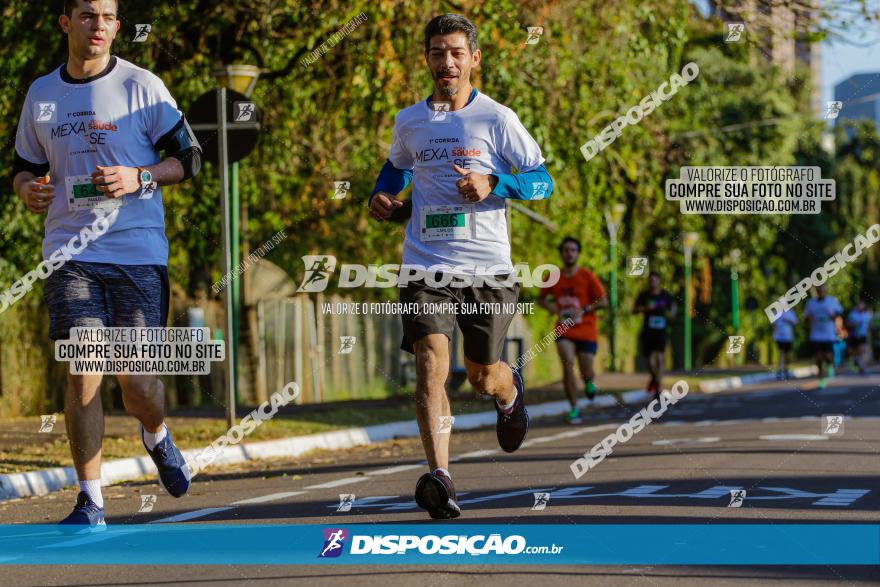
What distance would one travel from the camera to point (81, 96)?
257 inches

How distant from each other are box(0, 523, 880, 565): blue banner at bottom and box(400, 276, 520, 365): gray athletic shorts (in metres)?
0.97

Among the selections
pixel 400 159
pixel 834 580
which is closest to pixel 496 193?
pixel 400 159

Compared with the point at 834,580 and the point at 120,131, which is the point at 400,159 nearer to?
the point at 120,131

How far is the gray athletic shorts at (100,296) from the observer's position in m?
6.45

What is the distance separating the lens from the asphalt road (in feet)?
17.0

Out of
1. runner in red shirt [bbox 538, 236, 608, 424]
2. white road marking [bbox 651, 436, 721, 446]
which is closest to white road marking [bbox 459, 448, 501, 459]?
white road marking [bbox 651, 436, 721, 446]

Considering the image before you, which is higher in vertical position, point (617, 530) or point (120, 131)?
point (120, 131)

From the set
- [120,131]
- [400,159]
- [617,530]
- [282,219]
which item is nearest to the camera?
[617,530]

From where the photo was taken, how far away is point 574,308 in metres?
15.9

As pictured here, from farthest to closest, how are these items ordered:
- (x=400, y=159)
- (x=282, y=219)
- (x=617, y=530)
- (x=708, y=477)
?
(x=282, y=219) < (x=708, y=477) < (x=400, y=159) < (x=617, y=530)

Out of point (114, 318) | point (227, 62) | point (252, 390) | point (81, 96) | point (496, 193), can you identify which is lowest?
point (252, 390)

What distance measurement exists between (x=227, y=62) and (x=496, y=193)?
12.0 m

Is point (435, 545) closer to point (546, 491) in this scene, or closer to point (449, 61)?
point (449, 61)

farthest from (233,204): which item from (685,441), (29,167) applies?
(29,167)
